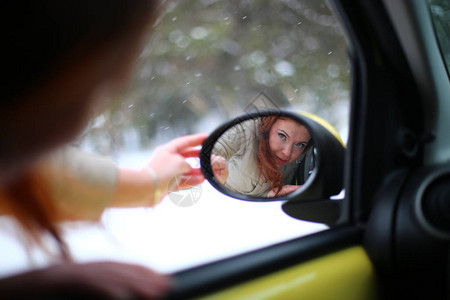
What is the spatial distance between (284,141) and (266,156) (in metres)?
0.09

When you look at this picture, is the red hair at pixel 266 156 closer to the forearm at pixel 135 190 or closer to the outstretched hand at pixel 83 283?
the forearm at pixel 135 190

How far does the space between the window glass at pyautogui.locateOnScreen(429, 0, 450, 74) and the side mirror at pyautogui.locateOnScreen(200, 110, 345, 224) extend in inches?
22.7

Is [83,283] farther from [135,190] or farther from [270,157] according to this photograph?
→ [270,157]

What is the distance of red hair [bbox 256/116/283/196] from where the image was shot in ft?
5.13

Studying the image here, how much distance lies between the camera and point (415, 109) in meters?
1.80

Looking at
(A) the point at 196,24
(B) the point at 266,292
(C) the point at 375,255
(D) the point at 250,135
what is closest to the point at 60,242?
(B) the point at 266,292

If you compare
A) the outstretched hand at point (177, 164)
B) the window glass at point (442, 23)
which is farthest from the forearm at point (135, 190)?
the window glass at point (442, 23)

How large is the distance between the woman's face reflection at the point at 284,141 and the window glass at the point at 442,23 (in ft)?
2.28

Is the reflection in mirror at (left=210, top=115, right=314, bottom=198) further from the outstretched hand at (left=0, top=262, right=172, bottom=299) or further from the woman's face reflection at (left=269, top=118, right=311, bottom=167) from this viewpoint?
the outstretched hand at (left=0, top=262, right=172, bottom=299)

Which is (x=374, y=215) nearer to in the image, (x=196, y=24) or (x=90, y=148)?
(x=196, y=24)

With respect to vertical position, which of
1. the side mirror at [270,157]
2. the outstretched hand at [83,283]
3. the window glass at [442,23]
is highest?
the window glass at [442,23]

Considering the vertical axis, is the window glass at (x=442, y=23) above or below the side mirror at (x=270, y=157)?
above

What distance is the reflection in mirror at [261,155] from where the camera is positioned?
154 centimetres

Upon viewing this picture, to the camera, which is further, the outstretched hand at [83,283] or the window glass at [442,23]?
the window glass at [442,23]
